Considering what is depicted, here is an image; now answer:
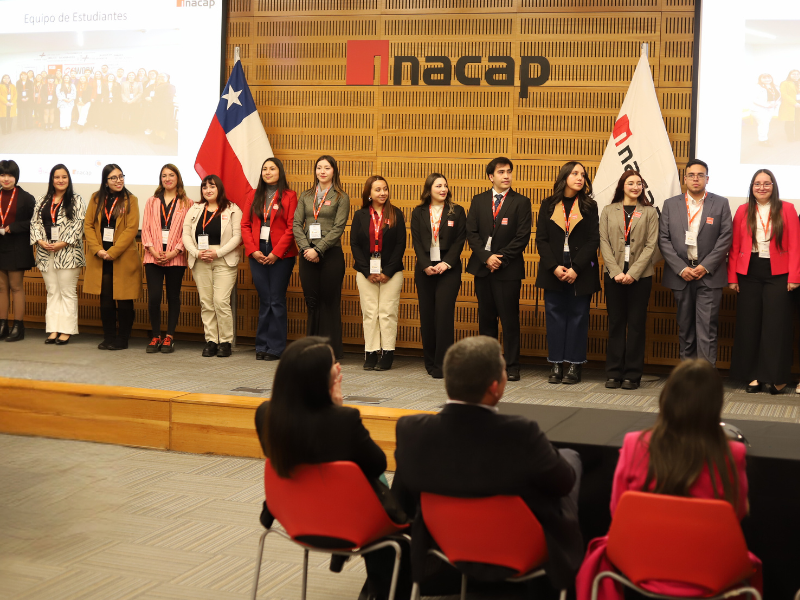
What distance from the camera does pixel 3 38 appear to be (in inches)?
308

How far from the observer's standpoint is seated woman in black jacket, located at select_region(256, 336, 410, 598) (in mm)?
2248

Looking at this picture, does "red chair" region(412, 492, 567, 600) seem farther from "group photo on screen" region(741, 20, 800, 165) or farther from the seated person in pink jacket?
"group photo on screen" region(741, 20, 800, 165)

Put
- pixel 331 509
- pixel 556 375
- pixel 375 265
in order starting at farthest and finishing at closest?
pixel 375 265, pixel 556 375, pixel 331 509

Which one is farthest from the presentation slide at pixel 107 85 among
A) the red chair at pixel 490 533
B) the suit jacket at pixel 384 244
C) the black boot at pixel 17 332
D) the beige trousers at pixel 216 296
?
the red chair at pixel 490 533

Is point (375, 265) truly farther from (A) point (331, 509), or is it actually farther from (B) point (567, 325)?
(A) point (331, 509)

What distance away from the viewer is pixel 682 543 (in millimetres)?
Answer: 1892

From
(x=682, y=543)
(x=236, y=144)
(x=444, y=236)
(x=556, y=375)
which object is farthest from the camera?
(x=236, y=144)

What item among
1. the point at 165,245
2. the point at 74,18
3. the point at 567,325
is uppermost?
the point at 74,18

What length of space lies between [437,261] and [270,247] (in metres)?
1.43

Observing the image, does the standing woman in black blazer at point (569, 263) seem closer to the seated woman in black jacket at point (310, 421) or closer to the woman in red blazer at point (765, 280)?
the woman in red blazer at point (765, 280)

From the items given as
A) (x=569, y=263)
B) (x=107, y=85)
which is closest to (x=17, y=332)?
(x=107, y=85)

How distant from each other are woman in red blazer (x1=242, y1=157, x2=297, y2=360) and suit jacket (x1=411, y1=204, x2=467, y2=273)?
1.10 meters

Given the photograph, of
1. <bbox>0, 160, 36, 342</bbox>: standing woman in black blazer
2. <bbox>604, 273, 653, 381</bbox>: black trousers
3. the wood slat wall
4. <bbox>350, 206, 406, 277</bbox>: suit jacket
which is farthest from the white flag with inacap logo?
<bbox>0, 160, 36, 342</bbox>: standing woman in black blazer

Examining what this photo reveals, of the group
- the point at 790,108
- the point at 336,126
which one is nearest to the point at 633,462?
the point at 790,108
